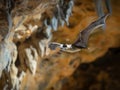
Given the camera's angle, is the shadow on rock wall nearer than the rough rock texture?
No

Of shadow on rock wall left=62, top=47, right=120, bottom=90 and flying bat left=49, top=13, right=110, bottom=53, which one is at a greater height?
flying bat left=49, top=13, right=110, bottom=53

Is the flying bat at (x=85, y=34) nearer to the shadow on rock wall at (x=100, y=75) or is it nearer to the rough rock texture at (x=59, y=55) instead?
the rough rock texture at (x=59, y=55)

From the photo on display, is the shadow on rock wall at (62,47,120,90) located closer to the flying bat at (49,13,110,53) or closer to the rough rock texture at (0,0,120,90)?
the rough rock texture at (0,0,120,90)

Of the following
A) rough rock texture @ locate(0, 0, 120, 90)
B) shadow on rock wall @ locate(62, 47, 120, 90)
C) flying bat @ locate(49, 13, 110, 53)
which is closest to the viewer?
flying bat @ locate(49, 13, 110, 53)

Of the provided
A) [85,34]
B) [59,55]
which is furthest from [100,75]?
[85,34]

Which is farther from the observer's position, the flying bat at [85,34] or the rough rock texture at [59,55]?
the rough rock texture at [59,55]

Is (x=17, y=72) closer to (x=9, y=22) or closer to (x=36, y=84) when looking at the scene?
(x=36, y=84)

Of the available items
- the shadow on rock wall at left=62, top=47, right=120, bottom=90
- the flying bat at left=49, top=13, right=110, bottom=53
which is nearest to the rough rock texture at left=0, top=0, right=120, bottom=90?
the shadow on rock wall at left=62, top=47, right=120, bottom=90

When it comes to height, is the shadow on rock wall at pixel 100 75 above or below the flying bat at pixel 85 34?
below

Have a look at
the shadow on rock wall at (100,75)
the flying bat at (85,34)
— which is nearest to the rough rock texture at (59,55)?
the shadow on rock wall at (100,75)
